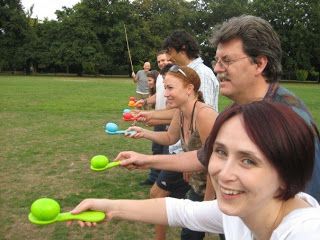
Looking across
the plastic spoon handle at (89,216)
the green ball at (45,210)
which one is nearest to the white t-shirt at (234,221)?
the plastic spoon handle at (89,216)

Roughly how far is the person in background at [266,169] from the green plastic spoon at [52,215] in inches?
28.8

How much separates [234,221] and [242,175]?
1.23ft

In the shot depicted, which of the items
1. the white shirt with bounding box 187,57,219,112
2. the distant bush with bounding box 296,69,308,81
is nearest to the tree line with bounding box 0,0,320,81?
the distant bush with bounding box 296,69,308,81

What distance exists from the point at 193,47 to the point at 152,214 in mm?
2763

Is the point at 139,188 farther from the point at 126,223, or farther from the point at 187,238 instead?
the point at 187,238

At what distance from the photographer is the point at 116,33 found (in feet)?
164

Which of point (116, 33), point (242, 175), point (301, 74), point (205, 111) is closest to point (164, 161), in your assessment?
point (205, 111)

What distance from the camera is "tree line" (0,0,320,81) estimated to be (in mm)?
46438

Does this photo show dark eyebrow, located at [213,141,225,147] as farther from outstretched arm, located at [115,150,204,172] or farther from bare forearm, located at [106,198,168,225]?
outstretched arm, located at [115,150,204,172]

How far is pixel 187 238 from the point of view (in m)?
3.40

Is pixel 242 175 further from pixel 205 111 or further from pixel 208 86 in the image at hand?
pixel 208 86

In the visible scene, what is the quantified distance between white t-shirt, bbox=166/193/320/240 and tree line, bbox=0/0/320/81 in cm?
4484

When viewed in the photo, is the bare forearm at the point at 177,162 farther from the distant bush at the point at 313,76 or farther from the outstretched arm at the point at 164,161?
the distant bush at the point at 313,76

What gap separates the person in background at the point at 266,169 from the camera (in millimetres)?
1302
